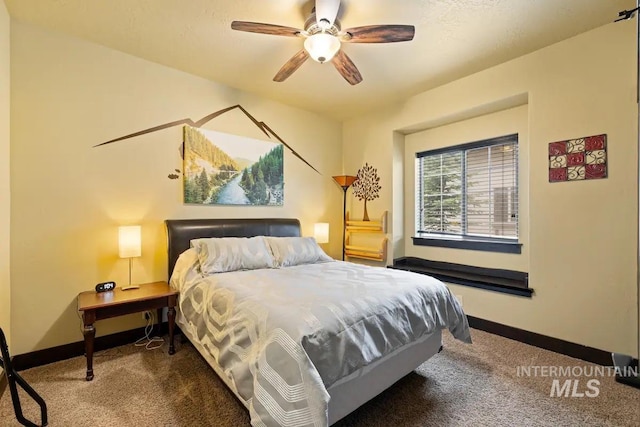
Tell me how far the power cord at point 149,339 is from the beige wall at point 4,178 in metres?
0.91

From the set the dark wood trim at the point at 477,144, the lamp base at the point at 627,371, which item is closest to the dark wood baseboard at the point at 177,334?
the lamp base at the point at 627,371

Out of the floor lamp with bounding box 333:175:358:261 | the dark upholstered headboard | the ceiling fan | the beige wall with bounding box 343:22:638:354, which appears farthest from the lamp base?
the floor lamp with bounding box 333:175:358:261

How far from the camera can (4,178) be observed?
6.95 feet

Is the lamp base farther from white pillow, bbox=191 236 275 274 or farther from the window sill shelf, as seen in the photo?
white pillow, bbox=191 236 275 274

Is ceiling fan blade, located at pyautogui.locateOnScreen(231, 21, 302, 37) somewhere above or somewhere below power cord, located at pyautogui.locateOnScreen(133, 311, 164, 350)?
above

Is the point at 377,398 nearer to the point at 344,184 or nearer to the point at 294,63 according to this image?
the point at 294,63

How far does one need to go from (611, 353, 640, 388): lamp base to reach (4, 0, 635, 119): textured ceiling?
227 cm

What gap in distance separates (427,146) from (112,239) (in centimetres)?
378

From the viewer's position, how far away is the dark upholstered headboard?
2852 mm

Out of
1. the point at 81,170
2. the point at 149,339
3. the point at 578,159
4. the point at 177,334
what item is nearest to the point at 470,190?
the point at 578,159

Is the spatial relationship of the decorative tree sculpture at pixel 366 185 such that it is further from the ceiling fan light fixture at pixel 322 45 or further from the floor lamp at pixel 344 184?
the ceiling fan light fixture at pixel 322 45

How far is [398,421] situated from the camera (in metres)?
1.70

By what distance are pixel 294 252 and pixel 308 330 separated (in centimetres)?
166

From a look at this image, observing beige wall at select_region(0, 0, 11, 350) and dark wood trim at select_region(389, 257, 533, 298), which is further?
dark wood trim at select_region(389, 257, 533, 298)
